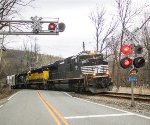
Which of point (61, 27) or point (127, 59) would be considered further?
point (61, 27)

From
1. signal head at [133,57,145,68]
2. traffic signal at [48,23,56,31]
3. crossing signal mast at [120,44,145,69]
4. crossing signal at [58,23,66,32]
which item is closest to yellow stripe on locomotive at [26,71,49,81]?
traffic signal at [48,23,56,31]

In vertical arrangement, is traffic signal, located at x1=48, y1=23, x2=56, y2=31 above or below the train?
above

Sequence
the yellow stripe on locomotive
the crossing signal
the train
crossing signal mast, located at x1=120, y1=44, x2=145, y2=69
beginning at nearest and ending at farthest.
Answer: crossing signal mast, located at x1=120, y1=44, x2=145, y2=69 → the crossing signal → the train → the yellow stripe on locomotive

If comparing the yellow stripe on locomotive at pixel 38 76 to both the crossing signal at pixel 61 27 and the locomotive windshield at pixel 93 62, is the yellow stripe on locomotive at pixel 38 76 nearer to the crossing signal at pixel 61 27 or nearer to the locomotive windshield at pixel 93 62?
the locomotive windshield at pixel 93 62

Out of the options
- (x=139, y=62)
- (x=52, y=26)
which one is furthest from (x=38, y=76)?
(x=139, y=62)

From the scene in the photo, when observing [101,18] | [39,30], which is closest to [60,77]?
[101,18]

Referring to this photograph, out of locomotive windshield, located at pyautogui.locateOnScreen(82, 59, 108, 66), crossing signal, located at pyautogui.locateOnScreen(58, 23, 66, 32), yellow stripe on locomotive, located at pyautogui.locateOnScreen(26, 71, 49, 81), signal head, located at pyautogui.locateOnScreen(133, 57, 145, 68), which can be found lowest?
yellow stripe on locomotive, located at pyautogui.locateOnScreen(26, 71, 49, 81)

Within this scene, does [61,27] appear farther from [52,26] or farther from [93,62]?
[93,62]

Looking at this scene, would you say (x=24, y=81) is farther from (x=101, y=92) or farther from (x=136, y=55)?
(x=136, y=55)

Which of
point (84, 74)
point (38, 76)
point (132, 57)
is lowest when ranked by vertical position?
point (38, 76)

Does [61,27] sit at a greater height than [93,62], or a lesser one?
greater

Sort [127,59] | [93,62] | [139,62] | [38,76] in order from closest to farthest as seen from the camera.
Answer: [139,62] < [127,59] < [93,62] < [38,76]

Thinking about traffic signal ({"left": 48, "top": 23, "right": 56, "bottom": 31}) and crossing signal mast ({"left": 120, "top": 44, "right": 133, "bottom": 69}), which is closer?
crossing signal mast ({"left": 120, "top": 44, "right": 133, "bottom": 69})

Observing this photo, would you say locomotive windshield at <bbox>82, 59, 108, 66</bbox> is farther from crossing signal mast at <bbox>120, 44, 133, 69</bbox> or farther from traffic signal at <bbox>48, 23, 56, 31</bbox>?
crossing signal mast at <bbox>120, 44, 133, 69</bbox>
